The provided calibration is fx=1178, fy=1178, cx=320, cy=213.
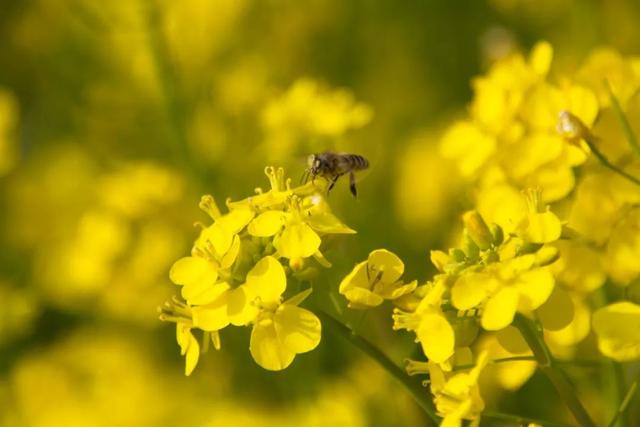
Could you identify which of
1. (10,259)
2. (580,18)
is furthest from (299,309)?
(10,259)

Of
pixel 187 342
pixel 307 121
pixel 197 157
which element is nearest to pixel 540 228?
pixel 187 342

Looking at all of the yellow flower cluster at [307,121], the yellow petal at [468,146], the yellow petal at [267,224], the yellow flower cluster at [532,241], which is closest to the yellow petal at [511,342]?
the yellow flower cluster at [532,241]

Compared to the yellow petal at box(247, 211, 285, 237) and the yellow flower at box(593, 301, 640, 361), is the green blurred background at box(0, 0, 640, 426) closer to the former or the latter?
the yellow petal at box(247, 211, 285, 237)

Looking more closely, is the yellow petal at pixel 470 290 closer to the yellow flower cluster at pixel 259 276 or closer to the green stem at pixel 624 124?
the yellow flower cluster at pixel 259 276

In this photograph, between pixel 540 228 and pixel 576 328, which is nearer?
pixel 540 228

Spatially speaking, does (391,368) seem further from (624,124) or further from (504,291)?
(624,124)

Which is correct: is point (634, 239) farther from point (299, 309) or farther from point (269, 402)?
point (269, 402)
